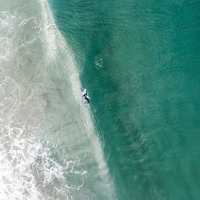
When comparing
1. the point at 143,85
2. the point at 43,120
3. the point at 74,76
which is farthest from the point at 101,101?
the point at 43,120

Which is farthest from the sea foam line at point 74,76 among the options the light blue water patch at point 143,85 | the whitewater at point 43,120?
the light blue water patch at point 143,85

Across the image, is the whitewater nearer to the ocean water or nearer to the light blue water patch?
the ocean water

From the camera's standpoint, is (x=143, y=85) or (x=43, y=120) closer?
(x=143, y=85)

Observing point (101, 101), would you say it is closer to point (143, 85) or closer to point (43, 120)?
point (143, 85)

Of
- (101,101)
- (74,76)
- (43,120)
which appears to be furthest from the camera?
(74,76)

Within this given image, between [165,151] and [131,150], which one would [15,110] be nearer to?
[131,150]

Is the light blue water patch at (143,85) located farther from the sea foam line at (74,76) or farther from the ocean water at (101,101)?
the sea foam line at (74,76)

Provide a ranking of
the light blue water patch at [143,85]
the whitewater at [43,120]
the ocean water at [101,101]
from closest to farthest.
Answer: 1. the light blue water patch at [143,85]
2. the ocean water at [101,101]
3. the whitewater at [43,120]

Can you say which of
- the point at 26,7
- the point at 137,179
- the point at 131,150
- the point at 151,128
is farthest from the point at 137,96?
the point at 26,7
